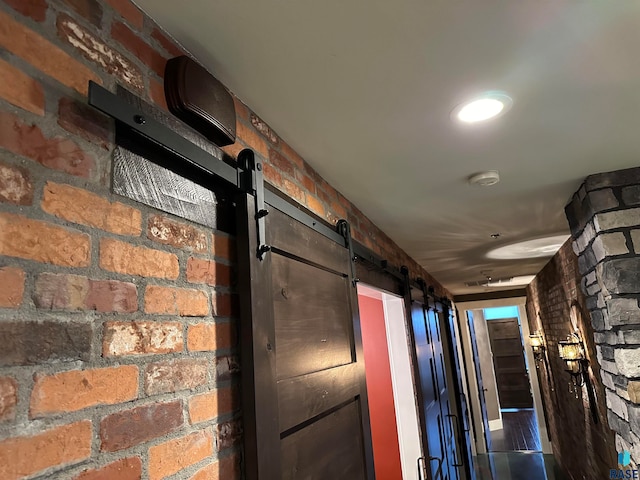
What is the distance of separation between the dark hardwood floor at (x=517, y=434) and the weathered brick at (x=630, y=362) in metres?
6.21

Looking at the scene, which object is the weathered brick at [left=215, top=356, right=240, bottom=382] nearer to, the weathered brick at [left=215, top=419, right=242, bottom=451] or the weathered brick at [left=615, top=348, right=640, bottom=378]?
the weathered brick at [left=215, top=419, right=242, bottom=451]

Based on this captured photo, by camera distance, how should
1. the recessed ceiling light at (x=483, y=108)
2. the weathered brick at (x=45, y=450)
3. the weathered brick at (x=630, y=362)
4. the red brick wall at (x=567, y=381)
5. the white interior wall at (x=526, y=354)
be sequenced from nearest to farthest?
the weathered brick at (x=45, y=450) → the recessed ceiling light at (x=483, y=108) → the weathered brick at (x=630, y=362) → the red brick wall at (x=567, y=381) → the white interior wall at (x=526, y=354)

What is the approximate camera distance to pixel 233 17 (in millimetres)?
862

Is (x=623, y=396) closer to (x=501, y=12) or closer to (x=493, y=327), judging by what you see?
(x=501, y=12)

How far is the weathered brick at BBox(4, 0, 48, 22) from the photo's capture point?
587 mm

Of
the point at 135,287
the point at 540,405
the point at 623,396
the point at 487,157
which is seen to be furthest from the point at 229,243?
the point at 540,405

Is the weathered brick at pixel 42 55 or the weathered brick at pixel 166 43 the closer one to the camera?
the weathered brick at pixel 42 55

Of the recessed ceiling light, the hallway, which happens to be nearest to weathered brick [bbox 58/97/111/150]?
the recessed ceiling light

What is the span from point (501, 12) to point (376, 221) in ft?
5.51

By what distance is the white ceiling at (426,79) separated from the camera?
35.1 inches

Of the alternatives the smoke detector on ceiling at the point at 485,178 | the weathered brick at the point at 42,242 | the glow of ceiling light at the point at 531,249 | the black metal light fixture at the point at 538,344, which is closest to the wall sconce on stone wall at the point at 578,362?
the glow of ceiling light at the point at 531,249

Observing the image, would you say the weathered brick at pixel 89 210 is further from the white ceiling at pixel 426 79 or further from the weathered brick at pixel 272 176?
the weathered brick at pixel 272 176

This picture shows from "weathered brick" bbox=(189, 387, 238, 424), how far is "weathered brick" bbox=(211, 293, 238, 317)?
159mm

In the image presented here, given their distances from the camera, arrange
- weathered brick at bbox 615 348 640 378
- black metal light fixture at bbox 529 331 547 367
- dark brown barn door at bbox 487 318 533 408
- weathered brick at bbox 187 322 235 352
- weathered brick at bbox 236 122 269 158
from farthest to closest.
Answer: dark brown barn door at bbox 487 318 533 408 < black metal light fixture at bbox 529 331 547 367 < weathered brick at bbox 615 348 640 378 < weathered brick at bbox 236 122 269 158 < weathered brick at bbox 187 322 235 352
